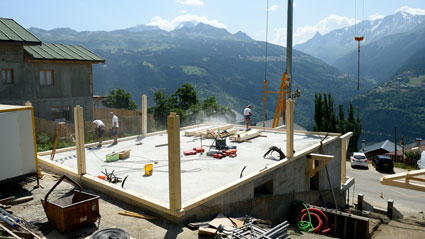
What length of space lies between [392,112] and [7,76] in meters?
169

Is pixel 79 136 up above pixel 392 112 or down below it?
above

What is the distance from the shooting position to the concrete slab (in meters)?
10.6

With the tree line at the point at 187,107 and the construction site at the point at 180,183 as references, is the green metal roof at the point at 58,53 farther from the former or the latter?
the tree line at the point at 187,107

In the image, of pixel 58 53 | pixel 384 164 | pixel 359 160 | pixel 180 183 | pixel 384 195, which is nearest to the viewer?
pixel 180 183

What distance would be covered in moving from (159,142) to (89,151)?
3.61 m

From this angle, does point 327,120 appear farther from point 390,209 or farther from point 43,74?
point 43,74

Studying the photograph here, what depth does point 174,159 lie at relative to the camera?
8.12 metres

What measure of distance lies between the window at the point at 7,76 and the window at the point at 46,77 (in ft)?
8.48

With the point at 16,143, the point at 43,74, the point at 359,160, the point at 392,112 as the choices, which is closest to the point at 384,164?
the point at 359,160

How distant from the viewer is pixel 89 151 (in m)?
15.5

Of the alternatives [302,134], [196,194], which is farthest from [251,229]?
[302,134]

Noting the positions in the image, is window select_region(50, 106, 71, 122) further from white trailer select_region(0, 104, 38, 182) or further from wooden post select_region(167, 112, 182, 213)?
wooden post select_region(167, 112, 182, 213)

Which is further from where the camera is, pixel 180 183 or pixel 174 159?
pixel 180 183

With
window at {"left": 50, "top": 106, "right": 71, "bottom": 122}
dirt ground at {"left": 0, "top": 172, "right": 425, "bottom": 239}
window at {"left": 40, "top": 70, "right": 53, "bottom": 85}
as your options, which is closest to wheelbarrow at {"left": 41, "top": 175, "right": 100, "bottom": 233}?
dirt ground at {"left": 0, "top": 172, "right": 425, "bottom": 239}
